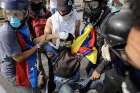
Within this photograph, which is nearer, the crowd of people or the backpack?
the crowd of people

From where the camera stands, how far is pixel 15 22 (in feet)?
11.8

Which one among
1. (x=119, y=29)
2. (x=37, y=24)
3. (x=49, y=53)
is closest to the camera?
(x=119, y=29)

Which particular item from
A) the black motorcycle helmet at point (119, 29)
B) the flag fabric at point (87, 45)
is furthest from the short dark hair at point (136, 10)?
the flag fabric at point (87, 45)

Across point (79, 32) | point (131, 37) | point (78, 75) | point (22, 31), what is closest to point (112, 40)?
point (131, 37)

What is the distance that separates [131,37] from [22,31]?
86.2 inches

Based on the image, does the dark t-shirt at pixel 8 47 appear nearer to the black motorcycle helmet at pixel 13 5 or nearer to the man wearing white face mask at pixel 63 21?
the black motorcycle helmet at pixel 13 5

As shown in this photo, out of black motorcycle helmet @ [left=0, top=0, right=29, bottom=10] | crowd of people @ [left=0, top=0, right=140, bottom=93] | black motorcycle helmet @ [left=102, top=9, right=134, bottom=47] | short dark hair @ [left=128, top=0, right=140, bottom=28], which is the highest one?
short dark hair @ [left=128, top=0, right=140, bottom=28]

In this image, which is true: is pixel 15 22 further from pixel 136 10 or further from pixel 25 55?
pixel 136 10

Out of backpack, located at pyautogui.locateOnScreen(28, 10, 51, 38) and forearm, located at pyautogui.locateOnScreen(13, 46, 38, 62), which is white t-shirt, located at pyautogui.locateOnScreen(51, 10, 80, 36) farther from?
forearm, located at pyautogui.locateOnScreen(13, 46, 38, 62)

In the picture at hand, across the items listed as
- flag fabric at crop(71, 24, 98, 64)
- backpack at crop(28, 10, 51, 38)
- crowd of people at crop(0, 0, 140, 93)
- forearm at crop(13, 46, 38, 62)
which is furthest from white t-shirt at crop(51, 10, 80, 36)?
forearm at crop(13, 46, 38, 62)

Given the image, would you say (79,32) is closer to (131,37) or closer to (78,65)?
(78,65)

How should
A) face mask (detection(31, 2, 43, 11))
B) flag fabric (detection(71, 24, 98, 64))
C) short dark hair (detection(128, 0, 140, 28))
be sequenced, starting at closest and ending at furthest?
1. short dark hair (detection(128, 0, 140, 28))
2. flag fabric (detection(71, 24, 98, 64))
3. face mask (detection(31, 2, 43, 11))

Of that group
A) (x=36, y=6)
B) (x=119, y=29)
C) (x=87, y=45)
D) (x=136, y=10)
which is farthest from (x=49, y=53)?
(x=136, y=10)

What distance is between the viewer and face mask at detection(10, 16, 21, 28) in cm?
356
